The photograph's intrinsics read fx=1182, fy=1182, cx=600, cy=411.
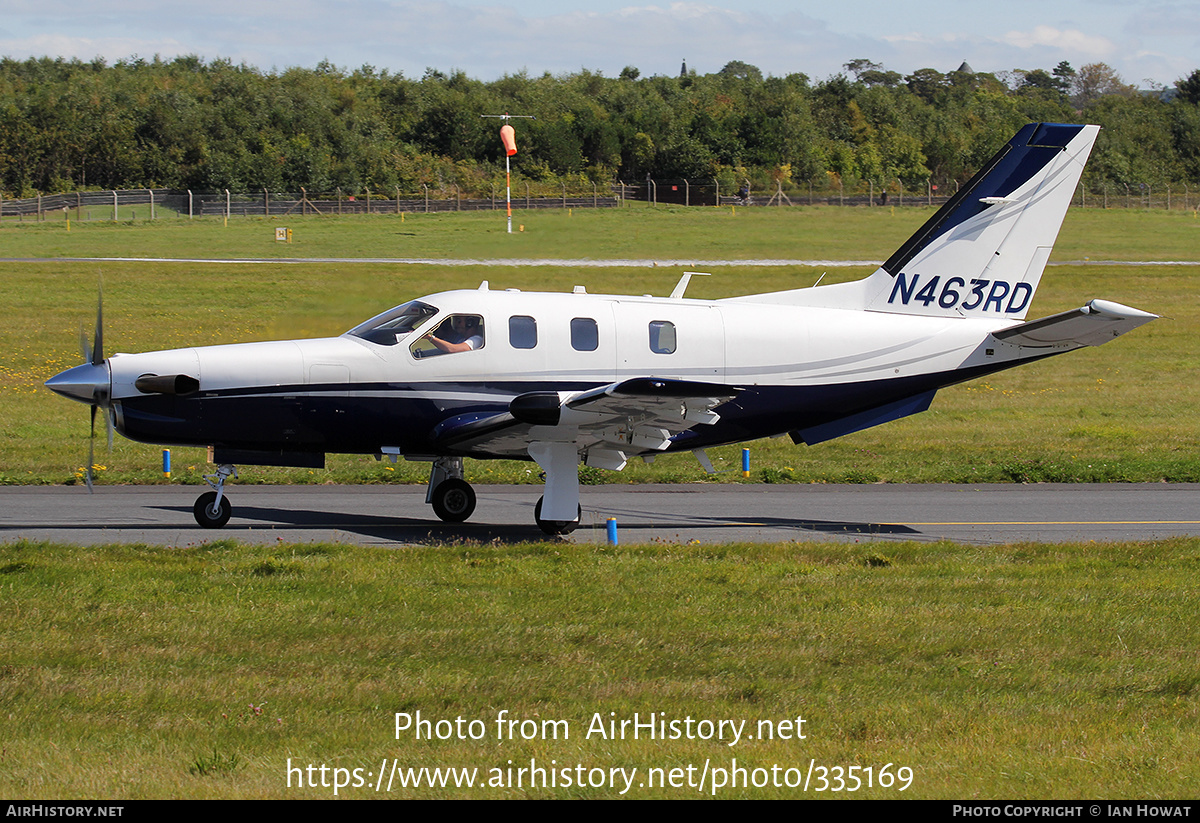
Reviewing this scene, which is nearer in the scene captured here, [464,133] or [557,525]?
[557,525]

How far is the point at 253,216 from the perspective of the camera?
77.6 metres

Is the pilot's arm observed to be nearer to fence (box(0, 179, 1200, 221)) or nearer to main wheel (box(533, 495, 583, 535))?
main wheel (box(533, 495, 583, 535))

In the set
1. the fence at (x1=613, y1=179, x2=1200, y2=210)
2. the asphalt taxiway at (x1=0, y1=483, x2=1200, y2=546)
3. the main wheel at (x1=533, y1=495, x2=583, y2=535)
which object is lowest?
the asphalt taxiway at (x1=0, y1=483, x2=1200, y2=546)

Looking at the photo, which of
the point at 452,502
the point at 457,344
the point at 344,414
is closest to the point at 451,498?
the point at 452,502

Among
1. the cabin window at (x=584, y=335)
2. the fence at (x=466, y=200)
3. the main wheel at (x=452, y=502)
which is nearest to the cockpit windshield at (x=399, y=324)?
the cabin window at (x=584, y=335)

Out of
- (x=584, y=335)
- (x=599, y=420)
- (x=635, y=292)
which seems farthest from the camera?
(x=635, y=292)

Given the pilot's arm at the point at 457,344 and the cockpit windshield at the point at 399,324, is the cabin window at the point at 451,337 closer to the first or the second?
the pilot's arm at the point at 457,344

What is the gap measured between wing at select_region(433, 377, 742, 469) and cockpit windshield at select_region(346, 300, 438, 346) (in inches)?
48.9

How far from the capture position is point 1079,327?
14.8 m

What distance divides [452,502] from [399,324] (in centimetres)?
255

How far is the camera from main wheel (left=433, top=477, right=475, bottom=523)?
1566 centimetres

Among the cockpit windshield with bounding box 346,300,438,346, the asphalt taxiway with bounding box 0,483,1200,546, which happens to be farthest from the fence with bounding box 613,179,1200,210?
the cockpit windshield with bounding box 346,300,438,346

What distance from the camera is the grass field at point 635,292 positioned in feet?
66.6

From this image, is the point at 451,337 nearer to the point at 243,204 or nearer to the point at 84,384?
the point at 84,384
